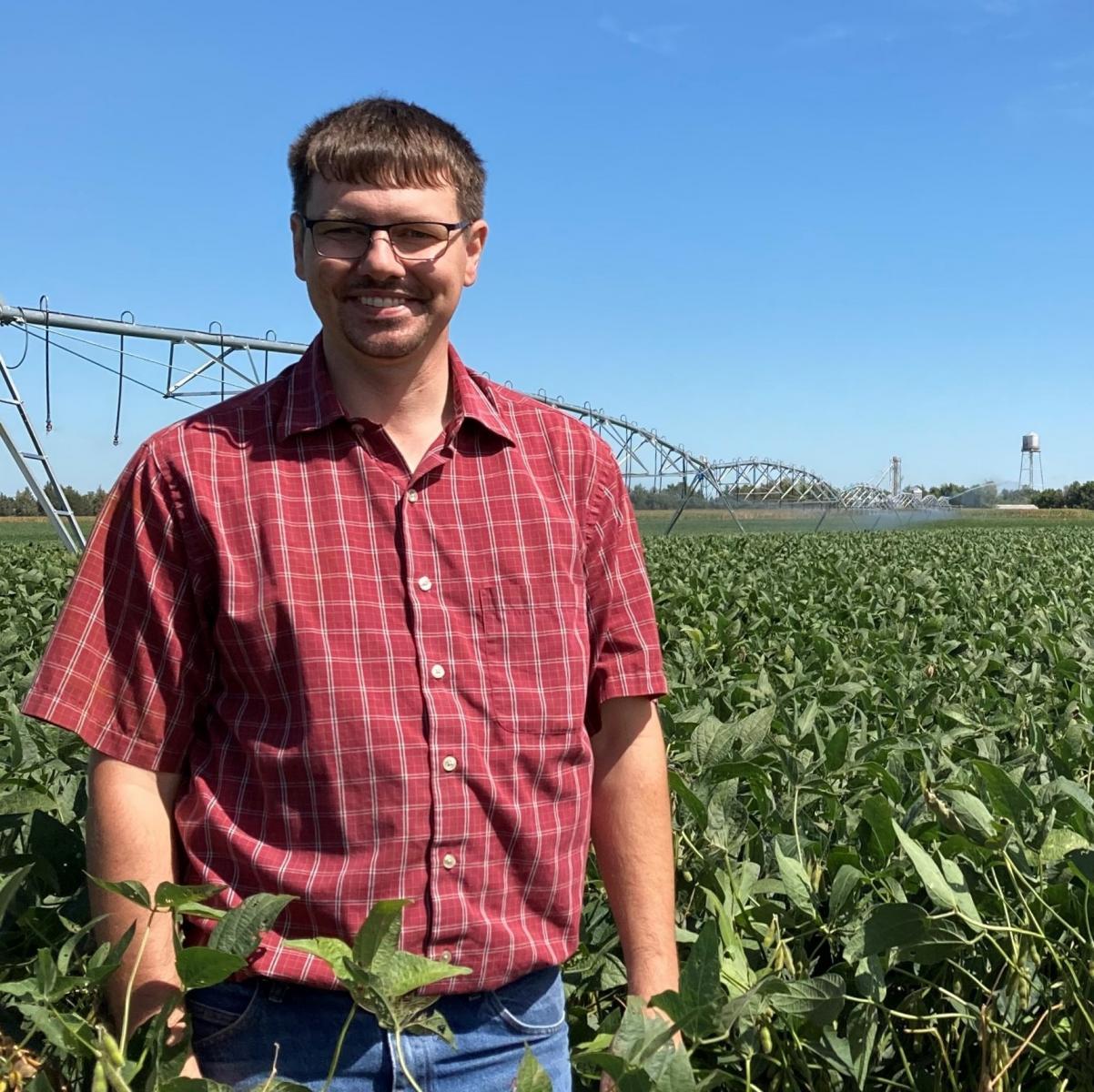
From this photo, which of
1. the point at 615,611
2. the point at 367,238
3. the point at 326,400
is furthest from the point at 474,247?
the point at 615,611

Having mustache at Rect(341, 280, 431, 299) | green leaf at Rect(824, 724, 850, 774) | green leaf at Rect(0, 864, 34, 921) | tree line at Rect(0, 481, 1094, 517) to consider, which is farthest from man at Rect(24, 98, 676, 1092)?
tree line at Rect(0, 481, 1094, 517)

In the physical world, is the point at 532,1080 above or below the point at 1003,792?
below

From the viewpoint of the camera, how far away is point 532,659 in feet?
6.26

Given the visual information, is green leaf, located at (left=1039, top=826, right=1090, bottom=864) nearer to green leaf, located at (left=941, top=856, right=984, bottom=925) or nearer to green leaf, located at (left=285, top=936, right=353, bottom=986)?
green leaf, located at (left=941, top=856, right=984, bottom=925)

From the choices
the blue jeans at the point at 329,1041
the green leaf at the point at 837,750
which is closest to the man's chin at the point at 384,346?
the blue jeans at the point at 329,1041

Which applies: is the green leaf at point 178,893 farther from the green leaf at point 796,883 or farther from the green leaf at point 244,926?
the green leaf at point 796,883

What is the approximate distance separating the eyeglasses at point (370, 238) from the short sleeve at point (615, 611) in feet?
1.62

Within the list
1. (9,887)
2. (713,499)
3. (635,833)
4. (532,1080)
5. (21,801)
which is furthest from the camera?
(713,499)

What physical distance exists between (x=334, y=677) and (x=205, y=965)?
511mm

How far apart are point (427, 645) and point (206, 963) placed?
2.00ft

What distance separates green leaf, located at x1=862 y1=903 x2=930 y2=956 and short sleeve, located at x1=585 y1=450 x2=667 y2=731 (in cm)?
57

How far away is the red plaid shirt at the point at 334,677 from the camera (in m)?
1.76

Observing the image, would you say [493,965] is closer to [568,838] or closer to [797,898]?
[568,838]

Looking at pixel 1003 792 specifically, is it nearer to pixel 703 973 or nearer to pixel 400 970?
pixel 703 973
